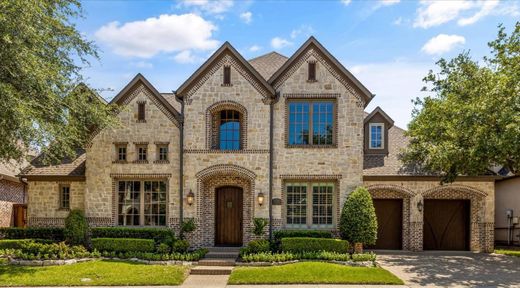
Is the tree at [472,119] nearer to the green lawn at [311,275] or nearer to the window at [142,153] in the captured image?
the green lawn at [311,275]

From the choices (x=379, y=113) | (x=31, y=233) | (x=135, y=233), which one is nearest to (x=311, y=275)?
(x=135, y=233)

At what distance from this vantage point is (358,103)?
18500mm

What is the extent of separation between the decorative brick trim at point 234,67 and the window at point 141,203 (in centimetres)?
395

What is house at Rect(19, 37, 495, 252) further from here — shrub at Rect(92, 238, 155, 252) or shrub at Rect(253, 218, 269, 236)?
shrub at Rect(92, 238, 155, 252)

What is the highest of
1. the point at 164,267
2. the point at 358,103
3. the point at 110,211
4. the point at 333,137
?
the point at 358,103

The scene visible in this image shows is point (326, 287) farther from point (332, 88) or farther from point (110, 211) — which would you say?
point (110, 211)

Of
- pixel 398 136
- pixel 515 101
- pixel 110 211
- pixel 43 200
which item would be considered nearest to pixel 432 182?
pixel 398 136

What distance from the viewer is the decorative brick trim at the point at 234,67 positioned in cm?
1848

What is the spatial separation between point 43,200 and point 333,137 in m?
12.7

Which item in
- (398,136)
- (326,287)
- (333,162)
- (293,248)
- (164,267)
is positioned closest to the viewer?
(326,287)

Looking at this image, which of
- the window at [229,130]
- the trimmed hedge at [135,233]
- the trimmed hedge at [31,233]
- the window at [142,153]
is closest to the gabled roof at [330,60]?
the window at [229,130]

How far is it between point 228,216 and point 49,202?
7.83 metres

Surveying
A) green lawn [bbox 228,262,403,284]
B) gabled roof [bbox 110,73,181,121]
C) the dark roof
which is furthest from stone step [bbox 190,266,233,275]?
the dark roof

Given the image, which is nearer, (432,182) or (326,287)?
(326,287)
